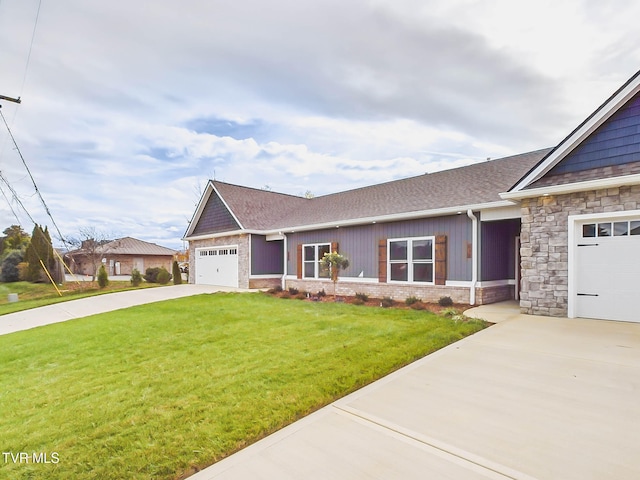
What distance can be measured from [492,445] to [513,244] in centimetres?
966

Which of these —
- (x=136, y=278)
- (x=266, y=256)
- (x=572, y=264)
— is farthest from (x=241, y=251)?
(x=572, y=264)

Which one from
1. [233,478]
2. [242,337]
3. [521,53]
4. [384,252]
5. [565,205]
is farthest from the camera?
[384,252]

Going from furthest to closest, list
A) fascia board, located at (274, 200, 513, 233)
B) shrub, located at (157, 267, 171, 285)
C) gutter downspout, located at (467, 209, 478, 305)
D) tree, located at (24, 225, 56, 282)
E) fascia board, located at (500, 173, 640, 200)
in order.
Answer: tree, located at (24, 225, 56, 282)
shrub, located at (157, 267, 171, 285)
gutter downspout, located at (467, 209, 478, 305)
fascia board, located at (274, 200, 513, 233)
fascia board, located at (500, 173, 640, 200)

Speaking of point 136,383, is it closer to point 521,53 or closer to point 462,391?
point 462,391

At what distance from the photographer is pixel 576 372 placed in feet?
14.2

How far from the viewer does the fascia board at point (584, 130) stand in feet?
23.0

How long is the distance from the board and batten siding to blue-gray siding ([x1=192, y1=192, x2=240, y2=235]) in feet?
12.8

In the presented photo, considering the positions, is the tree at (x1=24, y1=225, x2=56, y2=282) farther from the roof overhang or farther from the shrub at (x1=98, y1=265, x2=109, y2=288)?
the roof overhang

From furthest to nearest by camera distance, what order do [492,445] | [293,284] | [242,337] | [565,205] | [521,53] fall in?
[293,284], [521,53], [565,205], [242,337], [492,445]

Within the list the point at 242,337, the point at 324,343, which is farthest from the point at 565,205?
the point at 242,337

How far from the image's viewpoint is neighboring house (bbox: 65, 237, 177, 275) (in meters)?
32.6

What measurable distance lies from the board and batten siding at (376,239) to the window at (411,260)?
0.25 m

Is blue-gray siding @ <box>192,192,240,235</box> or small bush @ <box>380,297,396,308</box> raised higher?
blue-gray siding @ <box>192,192,240,235</box>

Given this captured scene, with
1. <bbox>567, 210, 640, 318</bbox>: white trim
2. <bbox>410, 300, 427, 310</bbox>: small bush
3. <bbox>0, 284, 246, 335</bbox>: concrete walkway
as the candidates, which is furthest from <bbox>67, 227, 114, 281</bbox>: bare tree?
<bbox>567, 210, 640, 318</bbox>: white trim
